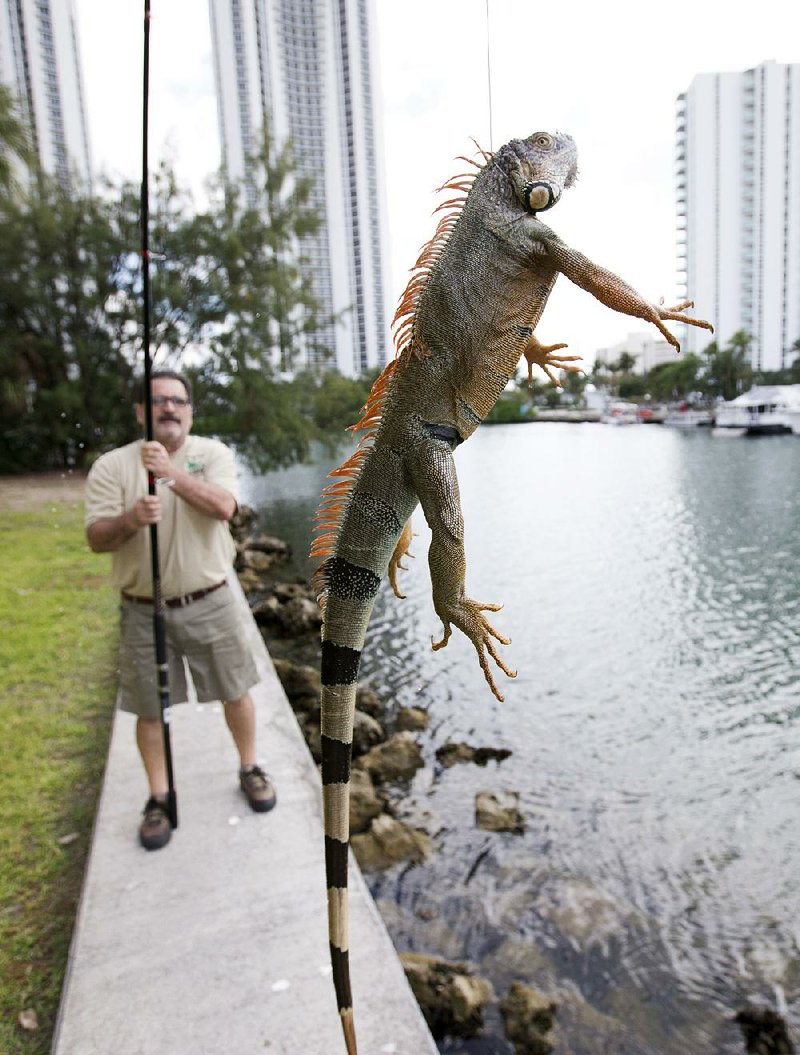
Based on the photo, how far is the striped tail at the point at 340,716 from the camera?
1.54 meters

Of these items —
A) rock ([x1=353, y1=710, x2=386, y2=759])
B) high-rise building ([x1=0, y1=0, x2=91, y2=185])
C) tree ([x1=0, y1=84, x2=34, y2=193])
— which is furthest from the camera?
tree ([x1=0, y1=84, x2=34, y2=193])

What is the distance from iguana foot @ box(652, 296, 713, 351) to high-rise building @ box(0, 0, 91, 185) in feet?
39.5

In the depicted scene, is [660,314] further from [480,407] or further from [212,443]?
[212,443]

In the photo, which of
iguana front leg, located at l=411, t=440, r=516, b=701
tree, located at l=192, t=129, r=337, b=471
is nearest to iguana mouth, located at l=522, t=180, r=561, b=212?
iguana front leg, located at l=411, t=440, r=516, b=701

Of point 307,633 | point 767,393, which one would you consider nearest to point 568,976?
point 307,633

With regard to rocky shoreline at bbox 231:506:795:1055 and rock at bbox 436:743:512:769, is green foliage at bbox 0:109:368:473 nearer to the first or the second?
rocky shoreline at bbox 231:506:795:1055

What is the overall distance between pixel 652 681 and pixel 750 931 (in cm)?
384

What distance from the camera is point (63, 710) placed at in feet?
19.1

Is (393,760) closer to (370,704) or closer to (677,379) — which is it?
(370,704)

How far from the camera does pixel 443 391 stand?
56.2 inches

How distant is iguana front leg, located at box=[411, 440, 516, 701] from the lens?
143 cm

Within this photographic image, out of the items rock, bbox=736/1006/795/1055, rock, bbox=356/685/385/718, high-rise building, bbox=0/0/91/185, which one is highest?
high-rise building, bbox=0/0/91/185

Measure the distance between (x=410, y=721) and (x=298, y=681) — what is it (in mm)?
1334

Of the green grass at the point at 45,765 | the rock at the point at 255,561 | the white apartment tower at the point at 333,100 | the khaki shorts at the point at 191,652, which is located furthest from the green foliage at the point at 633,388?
the khaki shorts at the point at 191,652
